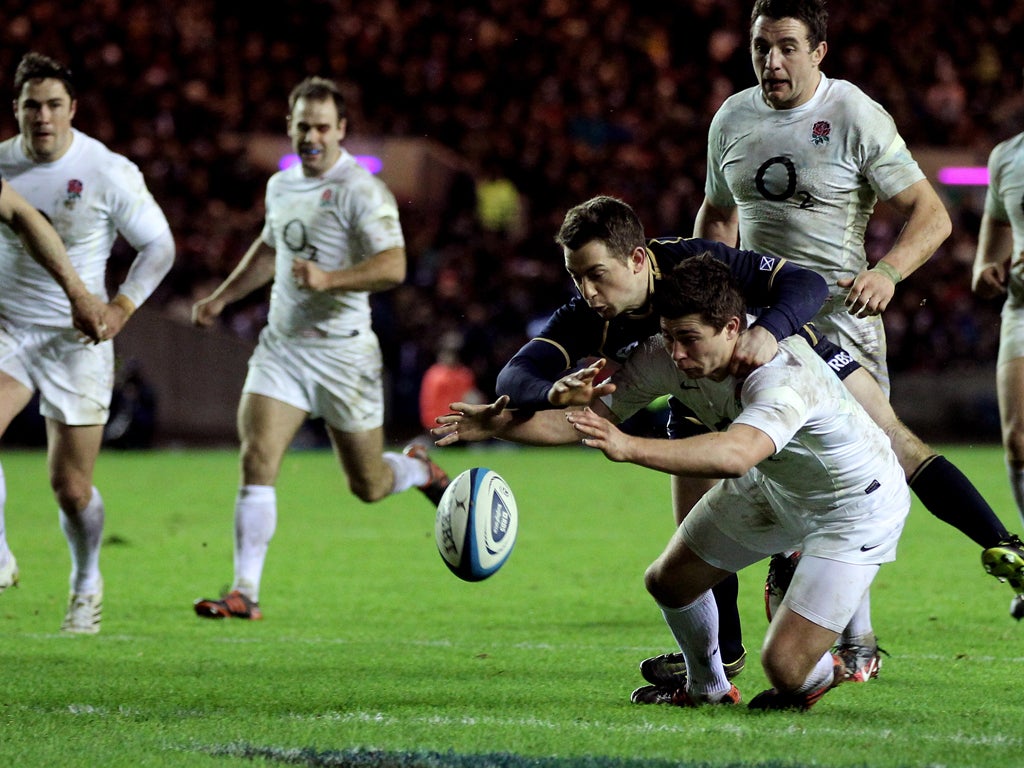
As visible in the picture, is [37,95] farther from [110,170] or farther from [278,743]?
[278,743]

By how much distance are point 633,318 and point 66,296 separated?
311 cm

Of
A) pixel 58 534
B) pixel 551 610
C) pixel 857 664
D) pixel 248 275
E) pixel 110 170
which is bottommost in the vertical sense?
pixel 58 534

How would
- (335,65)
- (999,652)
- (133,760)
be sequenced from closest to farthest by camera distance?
1. (133,760)
2. (999,652)
3. (335,65)

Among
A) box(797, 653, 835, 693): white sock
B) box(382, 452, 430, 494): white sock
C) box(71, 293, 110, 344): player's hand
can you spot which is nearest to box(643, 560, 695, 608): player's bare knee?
box(797, 653, 835, 693): white sock

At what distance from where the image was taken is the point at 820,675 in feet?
16.2

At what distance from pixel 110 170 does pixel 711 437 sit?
3987 millimetres

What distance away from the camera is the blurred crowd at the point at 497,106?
22.1 m

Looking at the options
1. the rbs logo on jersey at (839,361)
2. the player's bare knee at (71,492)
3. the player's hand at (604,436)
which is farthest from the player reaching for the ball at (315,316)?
the player's hand at (604,436)

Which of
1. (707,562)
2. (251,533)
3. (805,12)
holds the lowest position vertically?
(251,533)

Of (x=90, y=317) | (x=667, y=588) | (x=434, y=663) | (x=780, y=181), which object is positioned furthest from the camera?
(x=90, y=317)

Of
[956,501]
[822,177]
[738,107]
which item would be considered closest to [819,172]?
[822,177]

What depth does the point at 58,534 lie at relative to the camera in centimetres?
1133

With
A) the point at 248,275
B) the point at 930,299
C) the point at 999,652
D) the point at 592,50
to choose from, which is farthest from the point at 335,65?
the point at 999,652

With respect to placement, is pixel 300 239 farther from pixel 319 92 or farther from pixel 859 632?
pixel 859 632
